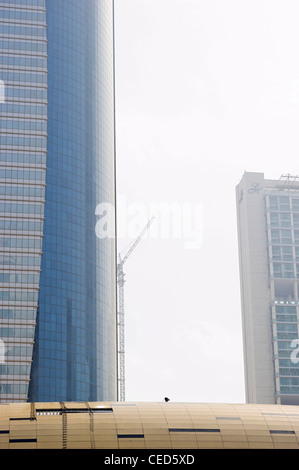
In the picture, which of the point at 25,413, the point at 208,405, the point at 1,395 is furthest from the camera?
the point at 1,395

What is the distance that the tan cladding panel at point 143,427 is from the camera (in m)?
99.4

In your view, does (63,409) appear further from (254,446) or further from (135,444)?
(254,446)

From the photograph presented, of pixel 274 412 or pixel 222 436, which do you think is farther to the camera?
pixel 274 412

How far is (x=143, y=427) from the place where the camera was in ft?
338

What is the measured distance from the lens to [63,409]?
344ft

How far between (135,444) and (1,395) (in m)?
106

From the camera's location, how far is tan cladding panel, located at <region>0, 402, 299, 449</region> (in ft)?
326

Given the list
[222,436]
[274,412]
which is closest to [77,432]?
[222,436]
